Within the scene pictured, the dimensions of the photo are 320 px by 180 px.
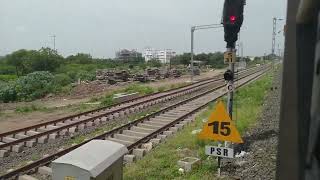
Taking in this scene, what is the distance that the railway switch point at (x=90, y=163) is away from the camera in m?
4.88

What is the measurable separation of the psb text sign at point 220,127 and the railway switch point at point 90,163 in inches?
96.4

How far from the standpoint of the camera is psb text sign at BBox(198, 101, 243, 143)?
775 cm

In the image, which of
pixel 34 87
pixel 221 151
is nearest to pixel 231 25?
pixel 221 151

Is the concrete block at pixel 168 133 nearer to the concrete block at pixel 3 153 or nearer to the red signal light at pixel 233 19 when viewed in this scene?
the concrete block at pixel 3 153

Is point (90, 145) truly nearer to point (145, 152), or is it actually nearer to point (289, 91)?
point (289, 91)

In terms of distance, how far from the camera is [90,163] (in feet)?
16.6

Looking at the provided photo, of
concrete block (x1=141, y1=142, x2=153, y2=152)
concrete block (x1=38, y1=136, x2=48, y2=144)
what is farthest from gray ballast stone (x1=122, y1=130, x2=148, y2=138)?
concrete block (x1=38, y1=136, x2=48, y2=144)

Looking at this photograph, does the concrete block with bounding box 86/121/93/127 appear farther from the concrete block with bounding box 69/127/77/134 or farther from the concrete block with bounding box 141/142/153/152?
the concrete block with bounding box 141/142/153/152

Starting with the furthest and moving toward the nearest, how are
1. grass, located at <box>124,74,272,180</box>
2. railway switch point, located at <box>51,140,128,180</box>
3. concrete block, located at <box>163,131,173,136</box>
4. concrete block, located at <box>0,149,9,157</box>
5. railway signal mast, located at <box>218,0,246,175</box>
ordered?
concrete block, located at <box>163,131,173,136</box>
concrete block, located at <box>0,149,9,157</box>
grass, located at <box>124,74,272,180</box>
railway signal mast, located at <box>218,0,246,175</box>
railway switch point, located at <box>51,140,128,180</box>

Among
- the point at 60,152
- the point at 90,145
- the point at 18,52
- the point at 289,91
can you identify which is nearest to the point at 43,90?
the point at 60,152

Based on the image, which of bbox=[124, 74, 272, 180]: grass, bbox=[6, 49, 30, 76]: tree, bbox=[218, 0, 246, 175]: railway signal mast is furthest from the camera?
bbox=[6, 49, 30, 76]: tree

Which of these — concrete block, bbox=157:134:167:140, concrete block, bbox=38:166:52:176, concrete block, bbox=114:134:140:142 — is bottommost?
concrete block, bbox=157:134:167:140

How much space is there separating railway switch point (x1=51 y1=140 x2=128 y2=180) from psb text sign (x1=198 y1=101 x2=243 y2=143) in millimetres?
Answer: 2448

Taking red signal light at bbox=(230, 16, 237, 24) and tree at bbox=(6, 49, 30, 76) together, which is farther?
tree at bbox=(6, 49, 30, 76)
